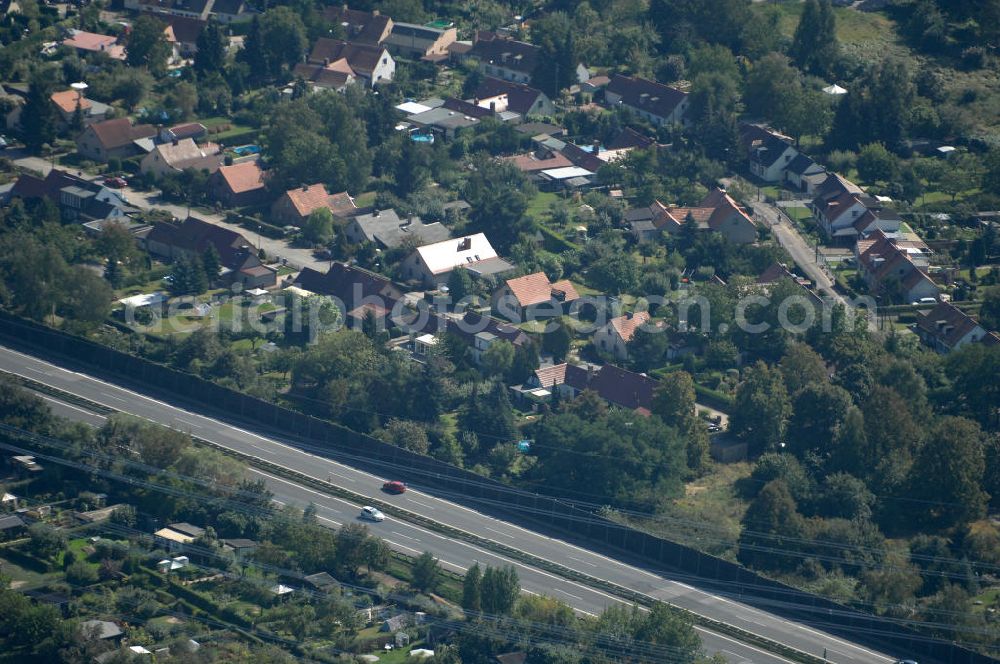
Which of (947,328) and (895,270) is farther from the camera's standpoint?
(895,270)

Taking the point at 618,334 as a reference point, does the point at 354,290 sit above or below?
below

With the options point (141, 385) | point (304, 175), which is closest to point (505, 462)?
point (141, 385)

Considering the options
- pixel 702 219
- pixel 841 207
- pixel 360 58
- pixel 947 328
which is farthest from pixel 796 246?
pixel 360 58

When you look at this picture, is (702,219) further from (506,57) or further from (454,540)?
(454,540)

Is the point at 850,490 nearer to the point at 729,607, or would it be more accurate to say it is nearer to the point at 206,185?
the point at 729,607

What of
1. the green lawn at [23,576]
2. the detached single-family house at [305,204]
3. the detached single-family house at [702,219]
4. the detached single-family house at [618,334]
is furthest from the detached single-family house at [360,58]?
the green lawn at [23,576]

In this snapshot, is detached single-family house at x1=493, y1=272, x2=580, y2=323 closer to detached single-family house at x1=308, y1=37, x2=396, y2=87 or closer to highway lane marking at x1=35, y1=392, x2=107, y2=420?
highway lane marking at x1=35, y1=392, x2=107, y2=420

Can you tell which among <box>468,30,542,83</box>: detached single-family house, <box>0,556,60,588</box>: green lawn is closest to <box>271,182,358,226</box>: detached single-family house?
<box>468,30,542,83</box>: detached single-family house
